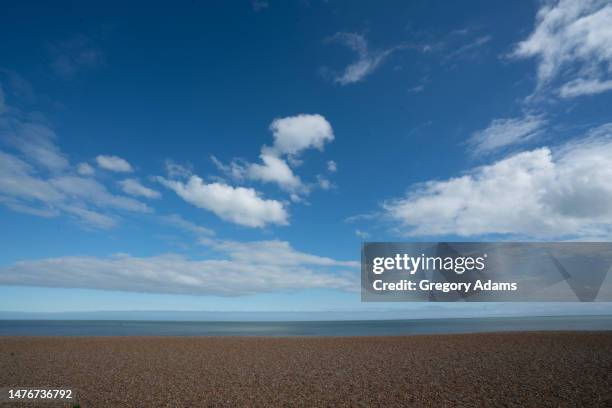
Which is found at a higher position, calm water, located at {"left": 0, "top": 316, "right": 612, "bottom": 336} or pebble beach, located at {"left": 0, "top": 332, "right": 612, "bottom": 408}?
pebble beach, located at {"left": 0, "top": 332, "right": 612, "bottom": 408}

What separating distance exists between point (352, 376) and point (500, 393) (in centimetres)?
592

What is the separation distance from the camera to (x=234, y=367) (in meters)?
18.3

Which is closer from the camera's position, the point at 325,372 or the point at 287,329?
the point at 325,372

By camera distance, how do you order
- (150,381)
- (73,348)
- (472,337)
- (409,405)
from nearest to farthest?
(409,405)
(150,381)
(73,348)
(472,337)

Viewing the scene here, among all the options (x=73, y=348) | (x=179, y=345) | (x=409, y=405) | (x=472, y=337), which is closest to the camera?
(x=409, y=405)

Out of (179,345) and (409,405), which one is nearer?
(409,405)

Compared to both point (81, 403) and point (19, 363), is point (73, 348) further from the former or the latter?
point (81, 403)

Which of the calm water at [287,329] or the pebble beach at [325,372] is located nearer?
the pebble beach at [325,372]

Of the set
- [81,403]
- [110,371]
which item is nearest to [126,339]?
[110,371]

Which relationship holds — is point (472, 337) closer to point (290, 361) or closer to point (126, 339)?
point (290, 361)

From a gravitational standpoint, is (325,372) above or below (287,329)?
above

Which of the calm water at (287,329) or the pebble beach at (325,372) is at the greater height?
the pebble beach at (325,372)

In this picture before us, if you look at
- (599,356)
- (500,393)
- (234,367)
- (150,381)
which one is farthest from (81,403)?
(599,356)

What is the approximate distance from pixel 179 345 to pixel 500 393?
21.9 m
